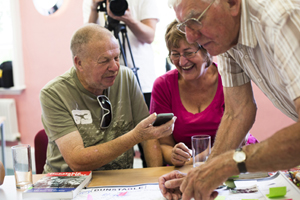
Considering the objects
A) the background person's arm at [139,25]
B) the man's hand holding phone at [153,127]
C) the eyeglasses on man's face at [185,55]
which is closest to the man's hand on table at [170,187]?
the man's hand holding phone at [153,127]

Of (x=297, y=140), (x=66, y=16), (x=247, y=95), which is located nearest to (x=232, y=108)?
(x=247, y=95)

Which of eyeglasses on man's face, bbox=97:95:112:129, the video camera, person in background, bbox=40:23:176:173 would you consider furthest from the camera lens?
eyeglasses on man's face, bbox=97:95:112:129

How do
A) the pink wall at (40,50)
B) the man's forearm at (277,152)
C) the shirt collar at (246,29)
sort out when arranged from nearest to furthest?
the man's forearm at (277,152) → the shirt collar at (246,29) → the pink wall at (40,50)

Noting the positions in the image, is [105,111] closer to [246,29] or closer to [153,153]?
[153,153]

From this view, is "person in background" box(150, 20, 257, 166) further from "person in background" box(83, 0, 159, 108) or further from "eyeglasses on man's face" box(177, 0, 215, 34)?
"eyeglasses on man's face" box(177, 0, 215, 34)

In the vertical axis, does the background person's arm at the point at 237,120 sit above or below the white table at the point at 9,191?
above

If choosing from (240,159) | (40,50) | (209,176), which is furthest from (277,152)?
(40,50)

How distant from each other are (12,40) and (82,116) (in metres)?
2.67

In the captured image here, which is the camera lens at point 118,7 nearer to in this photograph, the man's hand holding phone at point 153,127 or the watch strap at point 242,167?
the man's hand holding phone at point 153,127

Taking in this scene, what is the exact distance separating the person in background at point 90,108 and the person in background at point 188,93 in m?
0.18

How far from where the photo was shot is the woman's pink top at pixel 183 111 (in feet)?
6.15

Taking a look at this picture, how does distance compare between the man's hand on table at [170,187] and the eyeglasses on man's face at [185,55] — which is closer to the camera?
the man's hand on table at [170,187]

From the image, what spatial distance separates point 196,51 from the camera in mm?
1866

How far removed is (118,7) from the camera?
6.83ft
